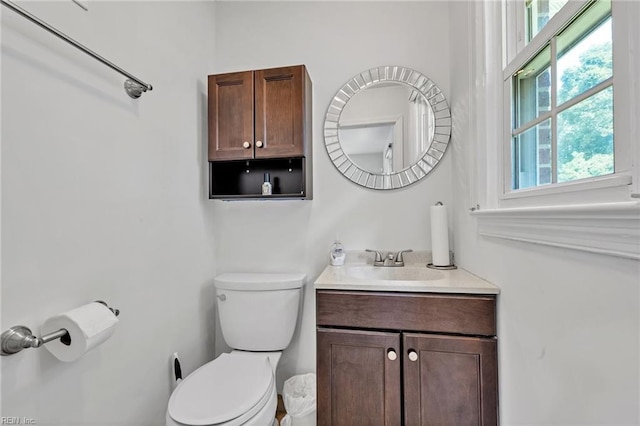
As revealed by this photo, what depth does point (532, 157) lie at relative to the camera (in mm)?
933

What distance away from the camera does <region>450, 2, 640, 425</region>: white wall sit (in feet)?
1.72

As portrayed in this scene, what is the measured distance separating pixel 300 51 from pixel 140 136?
1124mm

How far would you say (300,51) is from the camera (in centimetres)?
180

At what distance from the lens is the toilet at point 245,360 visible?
100 centimetres

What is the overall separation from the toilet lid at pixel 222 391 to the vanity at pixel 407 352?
277 millimetres

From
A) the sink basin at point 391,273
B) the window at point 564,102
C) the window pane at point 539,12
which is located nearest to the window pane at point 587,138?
Result: the window at point 564,102

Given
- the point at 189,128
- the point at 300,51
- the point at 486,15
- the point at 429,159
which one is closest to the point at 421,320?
the point at 429,159

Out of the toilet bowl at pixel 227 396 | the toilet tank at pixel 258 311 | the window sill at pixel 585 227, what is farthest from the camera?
the toilet tank at pixel 258 311

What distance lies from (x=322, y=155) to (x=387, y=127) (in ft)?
1.39

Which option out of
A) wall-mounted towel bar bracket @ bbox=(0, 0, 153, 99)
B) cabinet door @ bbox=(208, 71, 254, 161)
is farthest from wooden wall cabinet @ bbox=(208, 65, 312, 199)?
wall-mounted towel bar bracket @ bbox=(0, 0, 153, 99)

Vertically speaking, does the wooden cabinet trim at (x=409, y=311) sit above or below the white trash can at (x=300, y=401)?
above

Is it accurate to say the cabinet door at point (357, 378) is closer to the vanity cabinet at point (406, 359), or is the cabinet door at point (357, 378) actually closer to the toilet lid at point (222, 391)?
the vanity cabinet at point (406, 359)

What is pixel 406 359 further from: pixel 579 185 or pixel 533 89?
pixel 533 89

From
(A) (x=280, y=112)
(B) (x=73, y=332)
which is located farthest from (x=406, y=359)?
(A) (x=280, y=112)
